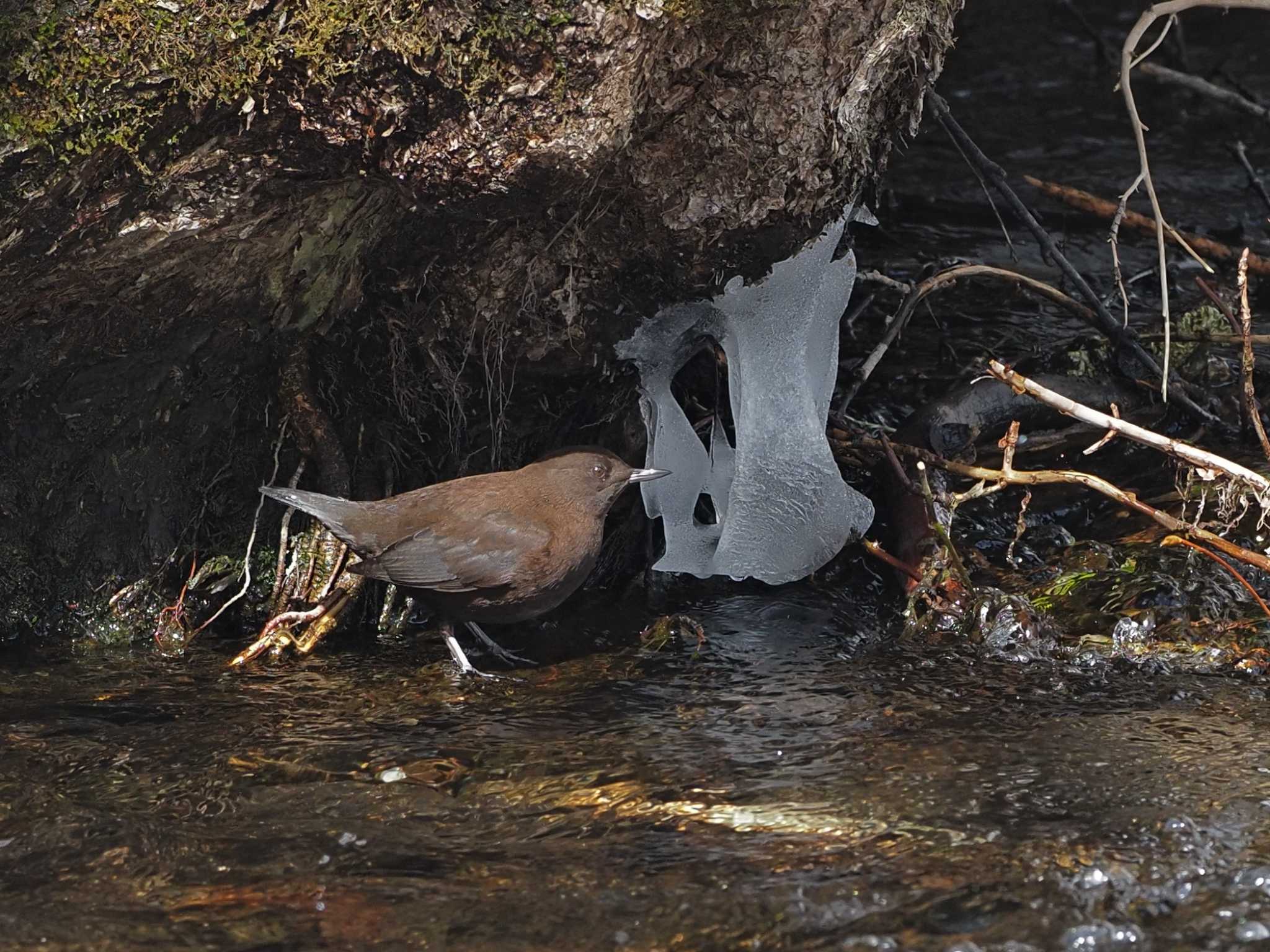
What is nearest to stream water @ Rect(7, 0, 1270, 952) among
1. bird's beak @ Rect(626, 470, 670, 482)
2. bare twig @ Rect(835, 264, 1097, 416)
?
A: bird's beak @ Rect(626, 470, 670, 482)

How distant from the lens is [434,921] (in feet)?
8.91

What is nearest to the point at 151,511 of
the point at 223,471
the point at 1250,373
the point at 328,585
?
the point at 223,471

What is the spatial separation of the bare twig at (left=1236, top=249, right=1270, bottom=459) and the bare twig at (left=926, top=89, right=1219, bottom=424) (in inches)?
11.0

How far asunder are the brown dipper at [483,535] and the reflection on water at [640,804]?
0.83 feet

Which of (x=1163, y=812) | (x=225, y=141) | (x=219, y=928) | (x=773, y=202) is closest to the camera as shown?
(x=219, y=928)

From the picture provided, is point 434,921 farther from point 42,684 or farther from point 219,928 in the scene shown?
point 42,684

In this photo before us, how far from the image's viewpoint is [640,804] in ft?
10.5

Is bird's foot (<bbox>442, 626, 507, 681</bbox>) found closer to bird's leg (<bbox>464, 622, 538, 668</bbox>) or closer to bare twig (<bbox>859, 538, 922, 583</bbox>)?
bird's leg (<bbox>464, 622, 538, 668</bbox>)

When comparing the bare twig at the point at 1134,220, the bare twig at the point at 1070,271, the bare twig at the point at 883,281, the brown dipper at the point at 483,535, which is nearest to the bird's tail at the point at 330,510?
the brown dipper at the point at 483,535

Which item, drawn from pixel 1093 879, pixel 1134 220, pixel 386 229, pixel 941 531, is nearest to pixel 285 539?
pixel 386 229

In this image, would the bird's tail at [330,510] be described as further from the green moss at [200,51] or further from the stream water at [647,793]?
the green moss at [200,51]

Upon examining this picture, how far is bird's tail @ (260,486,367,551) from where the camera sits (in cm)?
436

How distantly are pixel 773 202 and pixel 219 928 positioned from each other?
2484mm

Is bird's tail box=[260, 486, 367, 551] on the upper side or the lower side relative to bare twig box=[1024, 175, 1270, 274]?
lower
